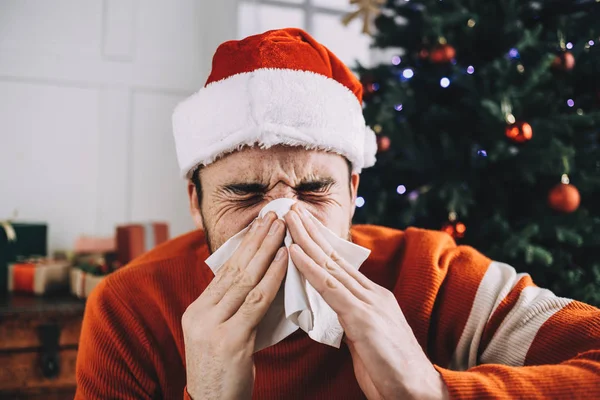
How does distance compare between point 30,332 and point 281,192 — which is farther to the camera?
point 30,332

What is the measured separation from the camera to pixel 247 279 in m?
0.81

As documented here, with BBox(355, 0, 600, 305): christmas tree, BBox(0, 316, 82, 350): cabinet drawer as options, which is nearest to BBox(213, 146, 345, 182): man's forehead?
BBox(355, 0, 600, 305): christmas tree

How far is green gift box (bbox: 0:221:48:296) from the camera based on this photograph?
1.96 metres

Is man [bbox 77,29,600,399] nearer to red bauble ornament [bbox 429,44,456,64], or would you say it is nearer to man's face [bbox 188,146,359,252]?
man's face [bbox 188,146,359,252]

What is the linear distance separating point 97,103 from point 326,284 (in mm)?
2127

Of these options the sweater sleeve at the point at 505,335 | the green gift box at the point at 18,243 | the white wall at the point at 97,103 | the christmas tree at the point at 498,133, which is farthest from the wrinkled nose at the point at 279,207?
the white wall at the point at 97,103

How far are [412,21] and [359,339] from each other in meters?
1.57

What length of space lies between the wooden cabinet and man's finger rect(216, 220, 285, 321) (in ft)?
3.94

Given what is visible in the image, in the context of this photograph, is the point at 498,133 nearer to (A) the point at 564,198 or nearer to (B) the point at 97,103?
(A) the point at 564,198

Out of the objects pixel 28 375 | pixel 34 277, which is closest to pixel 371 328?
pixel 28 375

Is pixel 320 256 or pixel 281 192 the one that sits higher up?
pixel 281 192

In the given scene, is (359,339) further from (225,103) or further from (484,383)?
(225,103)

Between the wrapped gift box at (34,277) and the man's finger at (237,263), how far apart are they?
1.39 metres

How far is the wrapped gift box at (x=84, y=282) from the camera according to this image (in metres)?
1.84
